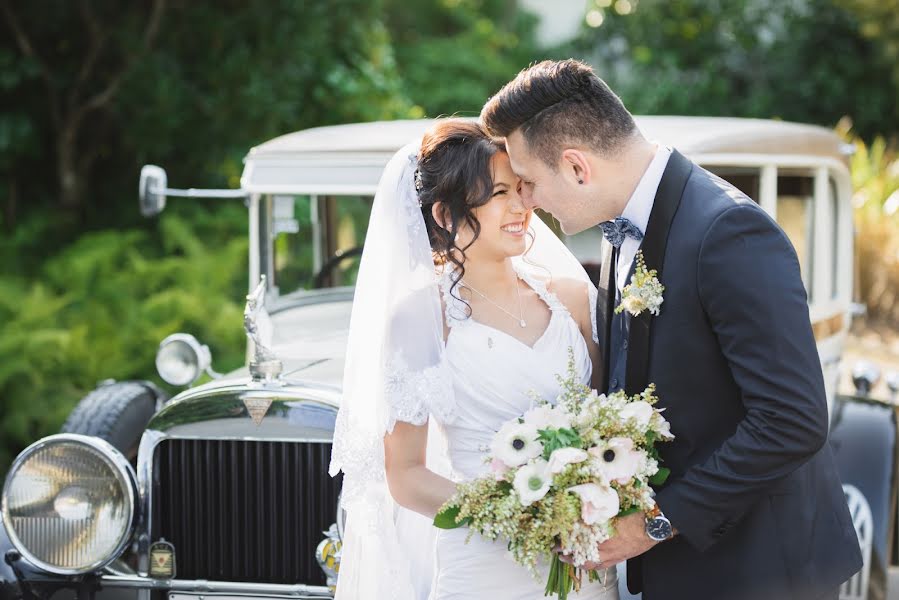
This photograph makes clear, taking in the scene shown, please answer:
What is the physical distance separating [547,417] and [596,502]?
22 centimetres

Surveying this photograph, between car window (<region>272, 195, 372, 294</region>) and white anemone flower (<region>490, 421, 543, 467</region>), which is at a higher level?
car window (<region>272, 195, 372, 294</region>)

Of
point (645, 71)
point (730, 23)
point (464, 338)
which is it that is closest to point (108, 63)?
point (464, 338)

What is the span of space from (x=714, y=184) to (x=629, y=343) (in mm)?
401

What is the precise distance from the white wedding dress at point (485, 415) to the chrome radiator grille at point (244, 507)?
2.42 ft

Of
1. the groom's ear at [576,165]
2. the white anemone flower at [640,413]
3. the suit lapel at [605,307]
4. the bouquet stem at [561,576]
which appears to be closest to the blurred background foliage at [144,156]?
the suit lapel at [605,307]

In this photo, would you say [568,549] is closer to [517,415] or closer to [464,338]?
[517,415]

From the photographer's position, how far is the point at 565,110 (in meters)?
2.25

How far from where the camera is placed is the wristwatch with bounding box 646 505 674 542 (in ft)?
7.03

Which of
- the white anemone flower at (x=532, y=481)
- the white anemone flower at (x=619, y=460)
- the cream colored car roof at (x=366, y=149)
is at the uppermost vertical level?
the cream colored car roof at (x=366, y=149)

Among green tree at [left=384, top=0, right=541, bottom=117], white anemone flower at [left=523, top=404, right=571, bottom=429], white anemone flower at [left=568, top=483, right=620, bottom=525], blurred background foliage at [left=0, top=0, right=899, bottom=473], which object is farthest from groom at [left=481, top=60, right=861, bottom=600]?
green tree at [left=384, top=0, right=541, bottom=117]

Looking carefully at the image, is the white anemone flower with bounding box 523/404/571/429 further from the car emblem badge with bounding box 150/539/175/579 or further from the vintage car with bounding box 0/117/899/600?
the car emblem badge with bounding box 150/539/175/579

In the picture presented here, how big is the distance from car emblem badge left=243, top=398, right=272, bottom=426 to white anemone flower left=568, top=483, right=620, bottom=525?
1348 millimetres

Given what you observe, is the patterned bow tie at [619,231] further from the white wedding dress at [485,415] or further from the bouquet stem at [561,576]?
the bouquet stem at [561,576]

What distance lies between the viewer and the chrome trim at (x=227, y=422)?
3.12m
